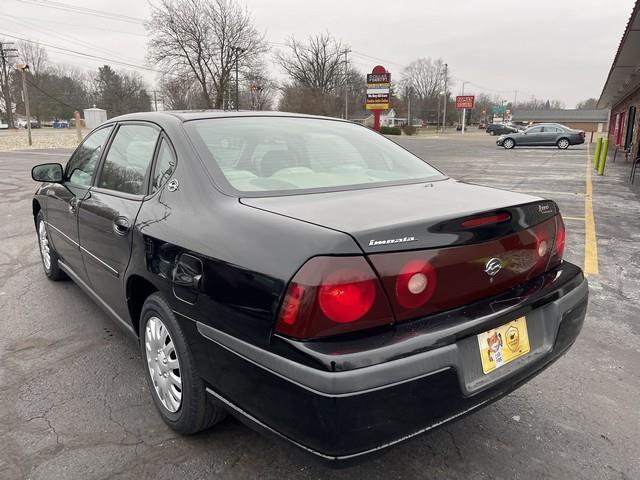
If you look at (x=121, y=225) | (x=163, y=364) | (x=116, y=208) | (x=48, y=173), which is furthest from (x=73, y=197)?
(x=163, y=364)

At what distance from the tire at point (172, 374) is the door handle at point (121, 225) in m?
0.42

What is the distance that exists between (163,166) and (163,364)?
98 centimetres

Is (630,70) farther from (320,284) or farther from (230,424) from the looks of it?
(320,284)

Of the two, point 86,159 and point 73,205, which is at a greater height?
point 86,159

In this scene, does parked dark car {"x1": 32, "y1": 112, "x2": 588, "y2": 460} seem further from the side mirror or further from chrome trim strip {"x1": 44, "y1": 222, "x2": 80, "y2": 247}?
the side mirror

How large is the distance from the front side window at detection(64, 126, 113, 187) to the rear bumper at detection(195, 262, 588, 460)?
6.44 feet

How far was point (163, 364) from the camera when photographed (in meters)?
2.29

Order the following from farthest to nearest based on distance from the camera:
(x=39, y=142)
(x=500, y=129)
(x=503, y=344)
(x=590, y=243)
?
(x=500, y=129) → (x=39, y=142) → (x=590, y=243) → (x=503, y=344)

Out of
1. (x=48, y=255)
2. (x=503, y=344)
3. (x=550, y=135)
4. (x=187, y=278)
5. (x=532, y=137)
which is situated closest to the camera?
(x=503, y=344)

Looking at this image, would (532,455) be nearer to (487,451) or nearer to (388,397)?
(487,451)

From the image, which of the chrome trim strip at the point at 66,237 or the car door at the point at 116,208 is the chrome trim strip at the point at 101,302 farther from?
the chrome trim strip at the point at 66,237

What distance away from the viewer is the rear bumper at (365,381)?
Answer: 1.49 m

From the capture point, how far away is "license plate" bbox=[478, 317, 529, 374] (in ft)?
5.82

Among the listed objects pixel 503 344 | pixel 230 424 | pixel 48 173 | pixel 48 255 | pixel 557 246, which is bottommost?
pixel 230 424
